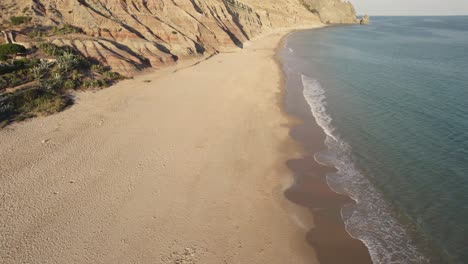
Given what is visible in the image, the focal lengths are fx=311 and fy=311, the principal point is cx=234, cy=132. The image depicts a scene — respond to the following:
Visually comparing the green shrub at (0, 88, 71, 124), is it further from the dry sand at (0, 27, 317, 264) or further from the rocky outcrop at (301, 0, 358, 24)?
the rocky outcrop at (301, 0, 358, 24)

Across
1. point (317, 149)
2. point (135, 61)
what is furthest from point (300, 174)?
point (135, 61)

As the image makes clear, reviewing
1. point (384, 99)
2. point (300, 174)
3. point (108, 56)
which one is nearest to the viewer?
point (300, 174)

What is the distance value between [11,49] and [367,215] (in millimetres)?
33386

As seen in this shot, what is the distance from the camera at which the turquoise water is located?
12727mm

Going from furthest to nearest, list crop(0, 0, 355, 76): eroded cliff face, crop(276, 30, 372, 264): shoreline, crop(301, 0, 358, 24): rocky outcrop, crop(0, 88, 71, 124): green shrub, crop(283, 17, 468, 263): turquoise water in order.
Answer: crop(301, 0, 358, 24): rocky outcrop → crop(0, 0, 355, 76): eroded cliff face → crop(0, 88, 71, 124): green shrub → crop(283, 17, 468, 263): turquoise water → crop(276, 30, 372, 264): shoreline

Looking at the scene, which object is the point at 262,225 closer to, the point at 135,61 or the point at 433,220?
the point at 433,220

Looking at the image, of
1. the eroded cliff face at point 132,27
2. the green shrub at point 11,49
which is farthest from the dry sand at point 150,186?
the eroded cliff face at point 132,27

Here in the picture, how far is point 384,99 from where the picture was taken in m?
29.5

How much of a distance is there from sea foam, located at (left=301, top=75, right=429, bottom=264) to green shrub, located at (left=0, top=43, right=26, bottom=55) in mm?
29538

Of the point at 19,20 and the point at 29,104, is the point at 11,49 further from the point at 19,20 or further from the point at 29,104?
the point at 19,20

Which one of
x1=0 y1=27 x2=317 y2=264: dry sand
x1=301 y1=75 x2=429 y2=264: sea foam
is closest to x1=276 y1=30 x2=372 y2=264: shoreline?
x1=301 y1=75 x2=429 y2=264: sea foam

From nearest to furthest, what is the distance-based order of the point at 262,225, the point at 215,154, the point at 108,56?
the point at 262,225 → the point at 215,154 → the point at 108,56

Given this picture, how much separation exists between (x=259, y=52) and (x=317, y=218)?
152 ft

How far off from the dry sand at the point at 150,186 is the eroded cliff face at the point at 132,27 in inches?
482
